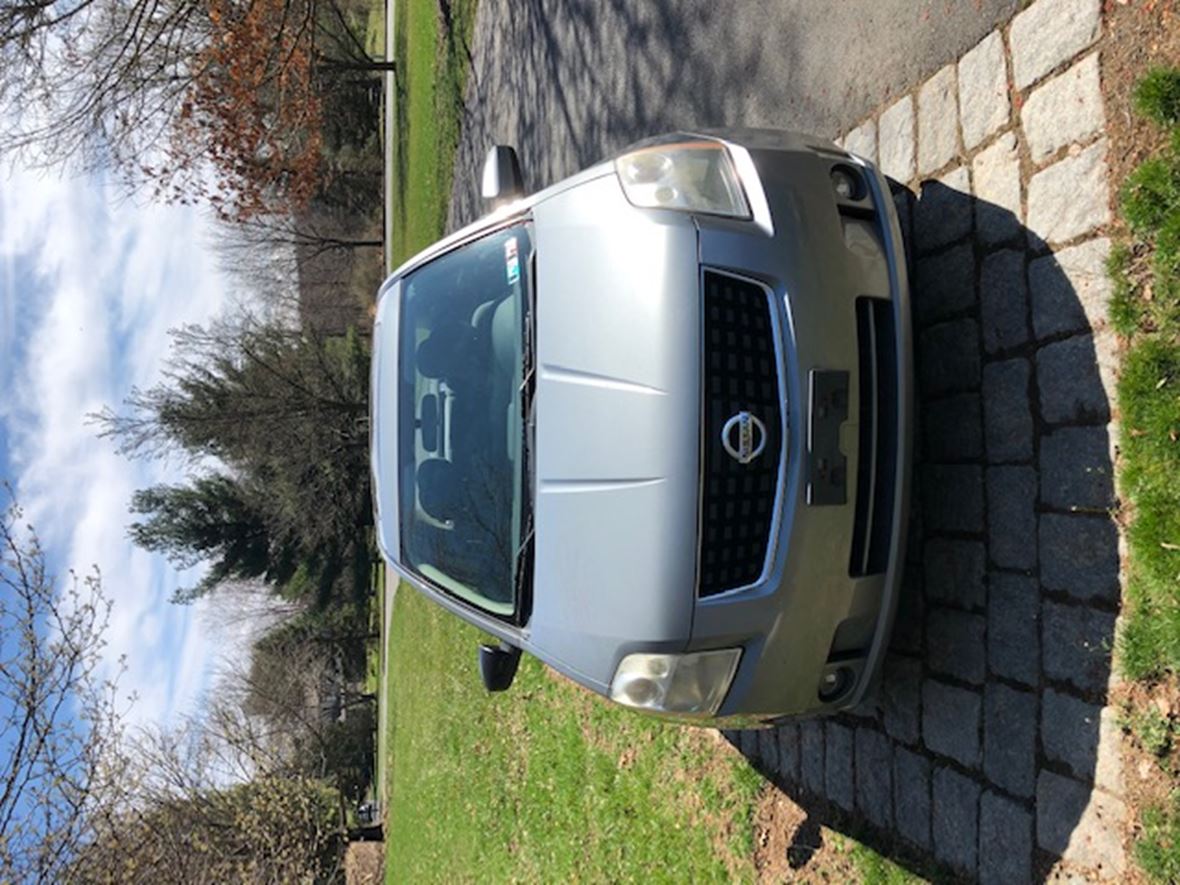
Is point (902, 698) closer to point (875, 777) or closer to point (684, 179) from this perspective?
point (875, 777)

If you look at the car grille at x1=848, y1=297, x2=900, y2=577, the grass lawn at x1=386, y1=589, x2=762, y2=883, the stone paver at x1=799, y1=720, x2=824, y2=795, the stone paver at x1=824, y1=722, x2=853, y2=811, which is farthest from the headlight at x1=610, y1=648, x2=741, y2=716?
the grass lawn at x1=386, y1=589, x2=762, y2=883

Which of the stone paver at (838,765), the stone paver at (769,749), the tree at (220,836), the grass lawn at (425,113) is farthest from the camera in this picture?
the grass lawn at (425,113)

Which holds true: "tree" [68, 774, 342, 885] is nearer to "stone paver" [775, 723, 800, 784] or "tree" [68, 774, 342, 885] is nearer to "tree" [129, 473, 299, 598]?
"stone paver" [775, 723, 800, 784]

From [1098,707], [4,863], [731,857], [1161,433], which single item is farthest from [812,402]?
[4,863]

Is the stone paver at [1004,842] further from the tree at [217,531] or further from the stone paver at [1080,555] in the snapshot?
the tree at [217,531]

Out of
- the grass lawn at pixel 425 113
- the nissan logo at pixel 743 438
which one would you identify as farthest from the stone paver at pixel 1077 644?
the grass lawn at pixel 425 113

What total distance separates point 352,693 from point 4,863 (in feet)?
70.7

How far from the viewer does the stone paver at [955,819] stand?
3.93 metres

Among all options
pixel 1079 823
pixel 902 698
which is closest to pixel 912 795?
pixel 902 698

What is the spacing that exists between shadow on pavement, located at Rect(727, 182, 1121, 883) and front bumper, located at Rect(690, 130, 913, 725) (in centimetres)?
35

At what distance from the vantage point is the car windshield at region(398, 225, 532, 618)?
171 inches

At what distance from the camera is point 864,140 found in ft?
16.0

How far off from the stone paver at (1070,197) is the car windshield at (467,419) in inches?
79.7

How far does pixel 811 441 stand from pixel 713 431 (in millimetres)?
355
